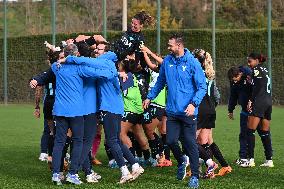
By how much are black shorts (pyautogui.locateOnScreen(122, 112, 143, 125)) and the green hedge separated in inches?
807

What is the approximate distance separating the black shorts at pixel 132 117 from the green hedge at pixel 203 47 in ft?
67.2

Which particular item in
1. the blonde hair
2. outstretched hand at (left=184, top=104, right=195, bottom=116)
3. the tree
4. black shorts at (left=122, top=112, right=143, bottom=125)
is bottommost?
black shorts at (left=122, top=112, right=143, bottom=125)

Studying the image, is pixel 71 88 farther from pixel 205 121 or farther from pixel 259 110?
pixel 259 110

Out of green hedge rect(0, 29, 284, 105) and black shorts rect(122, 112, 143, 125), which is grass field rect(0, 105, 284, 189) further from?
green hedge rect(0, 29, 284, 105)

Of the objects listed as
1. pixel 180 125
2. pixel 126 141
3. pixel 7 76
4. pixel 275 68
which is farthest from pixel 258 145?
A: pixel 7 76

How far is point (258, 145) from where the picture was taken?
15.2m

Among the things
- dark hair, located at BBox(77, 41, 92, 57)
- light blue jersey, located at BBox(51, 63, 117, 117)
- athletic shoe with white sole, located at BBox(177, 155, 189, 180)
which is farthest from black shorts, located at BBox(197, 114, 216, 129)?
dark hair, located at BBox(77, 41, 92, 57)

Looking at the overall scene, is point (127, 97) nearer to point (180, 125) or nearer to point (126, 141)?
point (126, 141)

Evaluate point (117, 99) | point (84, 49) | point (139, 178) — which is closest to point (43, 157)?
point (139, 178)

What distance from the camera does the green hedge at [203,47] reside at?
106ft

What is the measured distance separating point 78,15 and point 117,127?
2683 centimetres

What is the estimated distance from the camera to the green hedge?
32.2 metres

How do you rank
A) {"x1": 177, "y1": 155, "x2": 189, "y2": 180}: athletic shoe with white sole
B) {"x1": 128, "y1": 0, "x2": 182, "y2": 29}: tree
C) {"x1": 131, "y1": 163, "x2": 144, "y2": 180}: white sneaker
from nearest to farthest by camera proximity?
{"x1": 131, "y1": 163, "x2": 144, "y2": 180}: white sneaker, {"x1": 177, "y1": 155, "x2": 189, "y2": 180}: athletic shoe with white sole, {"x1": 128, "y1": 0, "x2": 182, "y2": 29}: tree

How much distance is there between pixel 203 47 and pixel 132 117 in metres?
22.3
